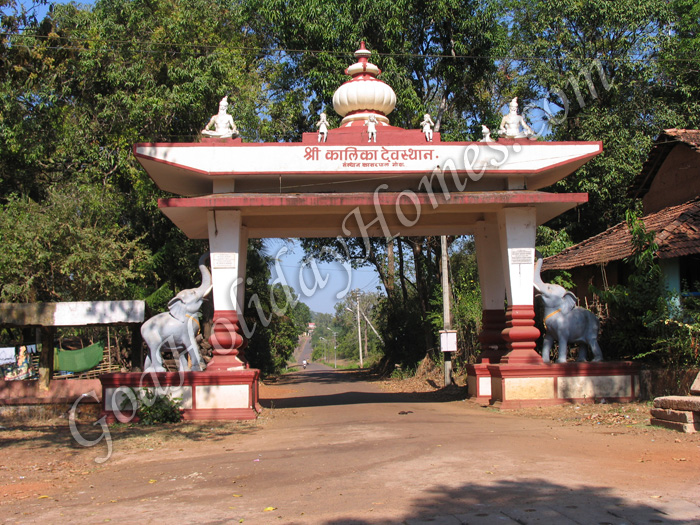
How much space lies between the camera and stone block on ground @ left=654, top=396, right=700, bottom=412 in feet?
29.3

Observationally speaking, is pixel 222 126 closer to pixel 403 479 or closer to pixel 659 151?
pixel 403 479

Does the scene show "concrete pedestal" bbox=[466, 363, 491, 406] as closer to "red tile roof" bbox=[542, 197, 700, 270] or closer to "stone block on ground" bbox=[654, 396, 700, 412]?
"red tile roof" bbox=[542, 197, 700, 270]

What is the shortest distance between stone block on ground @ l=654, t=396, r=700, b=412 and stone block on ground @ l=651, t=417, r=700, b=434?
0.63 ft

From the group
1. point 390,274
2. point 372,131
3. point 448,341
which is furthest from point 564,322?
point 390,274

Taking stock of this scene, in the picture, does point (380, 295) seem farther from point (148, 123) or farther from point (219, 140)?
point (219, 140)

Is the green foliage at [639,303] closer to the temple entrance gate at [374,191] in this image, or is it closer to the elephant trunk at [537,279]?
the temple entrance gate at [374,191]

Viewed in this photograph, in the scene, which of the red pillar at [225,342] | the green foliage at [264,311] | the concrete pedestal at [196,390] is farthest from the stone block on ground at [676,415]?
the green foliage at [264,311]

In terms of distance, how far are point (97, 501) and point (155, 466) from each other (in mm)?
1849

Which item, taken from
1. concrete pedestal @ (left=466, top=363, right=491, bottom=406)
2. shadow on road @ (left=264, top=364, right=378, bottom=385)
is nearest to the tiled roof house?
concrete pedestal @ (left=466, top=363, right=491, bottom=406)

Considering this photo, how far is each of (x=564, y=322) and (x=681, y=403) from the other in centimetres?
403

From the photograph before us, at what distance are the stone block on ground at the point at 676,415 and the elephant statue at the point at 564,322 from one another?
3.23 meters

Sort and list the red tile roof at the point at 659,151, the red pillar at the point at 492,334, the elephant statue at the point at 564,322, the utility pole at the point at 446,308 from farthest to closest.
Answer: the utility pole at the point at 446,308 → the red tile roof at the point at 659,151 → the red pillar at the point at 492,334 → the elephant statue at the point at 564,322

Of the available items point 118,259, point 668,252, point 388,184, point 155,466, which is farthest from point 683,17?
point 155,466

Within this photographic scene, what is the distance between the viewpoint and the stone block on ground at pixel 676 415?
29.3ft
